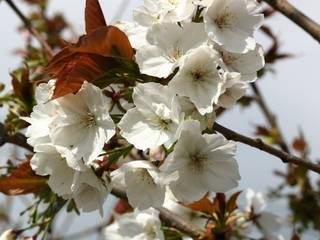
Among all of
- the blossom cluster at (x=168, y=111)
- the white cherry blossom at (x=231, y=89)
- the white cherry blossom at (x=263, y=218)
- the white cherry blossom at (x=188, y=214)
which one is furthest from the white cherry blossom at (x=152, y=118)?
the white cherry blossom at (x=263, y=218)

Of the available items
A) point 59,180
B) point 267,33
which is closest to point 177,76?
point 59,180

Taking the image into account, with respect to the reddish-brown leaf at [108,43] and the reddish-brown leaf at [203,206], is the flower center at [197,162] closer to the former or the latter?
the reddish-brown leaf at [108,43]

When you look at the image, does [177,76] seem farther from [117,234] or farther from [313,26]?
[117,234]

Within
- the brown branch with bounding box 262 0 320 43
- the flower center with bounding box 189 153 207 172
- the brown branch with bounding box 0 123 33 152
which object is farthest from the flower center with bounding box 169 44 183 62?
the brown branch with bounding box 0 123 33 152

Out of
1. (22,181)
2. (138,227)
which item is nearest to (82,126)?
(22,181)

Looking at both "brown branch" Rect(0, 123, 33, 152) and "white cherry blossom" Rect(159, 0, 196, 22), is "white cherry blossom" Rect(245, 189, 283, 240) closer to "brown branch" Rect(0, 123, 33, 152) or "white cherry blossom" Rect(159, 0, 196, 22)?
"brown branch" Rect(0, 123, 33, 152)
